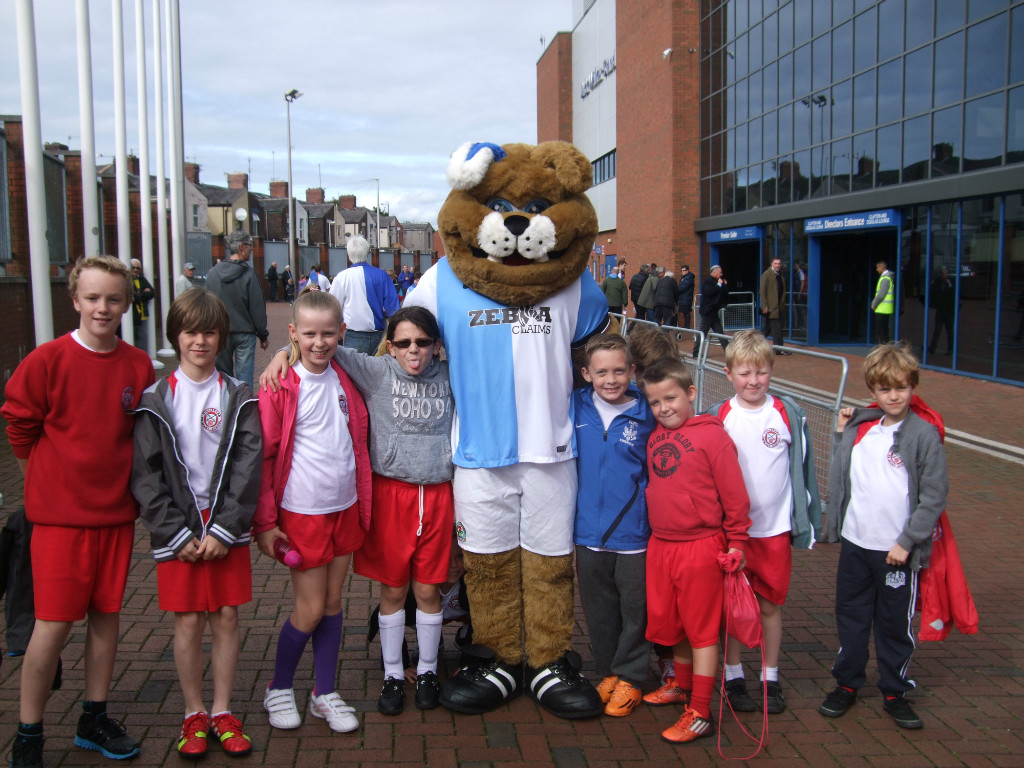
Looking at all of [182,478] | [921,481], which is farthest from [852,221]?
[182,478]

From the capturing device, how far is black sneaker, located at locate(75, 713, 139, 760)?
10.1 ft

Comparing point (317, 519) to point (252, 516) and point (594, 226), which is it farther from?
point (594, 226)

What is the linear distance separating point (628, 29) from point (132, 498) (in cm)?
2999

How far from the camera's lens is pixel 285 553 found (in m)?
3.22

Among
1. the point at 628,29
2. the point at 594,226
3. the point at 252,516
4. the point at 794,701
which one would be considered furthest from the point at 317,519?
the point at 628,29

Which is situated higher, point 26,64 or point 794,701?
point 26,64

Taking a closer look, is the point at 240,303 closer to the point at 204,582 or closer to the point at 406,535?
the point at 406,535

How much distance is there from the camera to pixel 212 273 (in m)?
8.55

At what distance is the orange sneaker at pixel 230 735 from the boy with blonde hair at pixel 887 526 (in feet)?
7.34

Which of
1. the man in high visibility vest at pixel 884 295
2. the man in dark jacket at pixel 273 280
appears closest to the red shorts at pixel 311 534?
the man in high visibility vest at pixel 884 295

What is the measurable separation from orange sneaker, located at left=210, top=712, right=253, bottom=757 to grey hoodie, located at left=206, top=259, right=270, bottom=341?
577 cm

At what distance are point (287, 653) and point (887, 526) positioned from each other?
2.41m

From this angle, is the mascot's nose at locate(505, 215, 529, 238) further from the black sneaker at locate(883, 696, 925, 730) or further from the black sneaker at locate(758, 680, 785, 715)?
the black sneaker at locate(883, 696, 925, 730)

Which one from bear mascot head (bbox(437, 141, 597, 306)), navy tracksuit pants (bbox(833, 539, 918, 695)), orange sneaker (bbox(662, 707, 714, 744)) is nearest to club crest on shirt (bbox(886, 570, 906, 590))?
navy tracksuit pants (bbox(833, 539, 918, 695))
